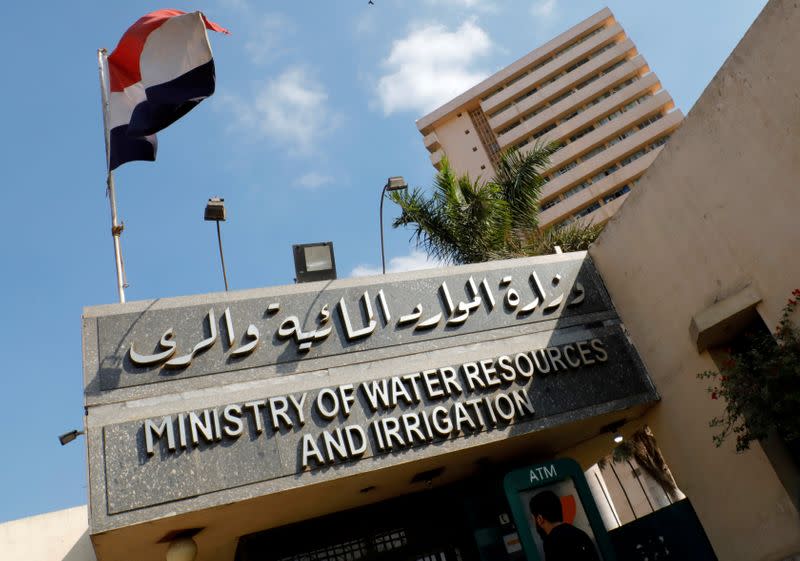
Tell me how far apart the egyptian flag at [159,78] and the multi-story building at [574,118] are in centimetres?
4196

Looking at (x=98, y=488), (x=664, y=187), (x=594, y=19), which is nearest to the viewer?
(x=98, y=488)

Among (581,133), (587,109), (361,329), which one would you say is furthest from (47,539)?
(587,109)

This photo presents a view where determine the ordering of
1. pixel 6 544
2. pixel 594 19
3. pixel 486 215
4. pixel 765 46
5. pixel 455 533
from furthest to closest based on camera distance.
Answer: pixel 594 19 → pixel 486 215 → pixel 6 544 → pixel 455 533 → pixel 765 46

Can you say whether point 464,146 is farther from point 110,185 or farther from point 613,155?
point 110,185

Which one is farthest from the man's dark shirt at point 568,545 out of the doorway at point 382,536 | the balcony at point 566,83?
the balcony at point 566,83

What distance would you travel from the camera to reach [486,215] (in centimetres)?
1492

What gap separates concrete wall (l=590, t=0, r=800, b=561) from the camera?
23.6ft

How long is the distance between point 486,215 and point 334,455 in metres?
8.63

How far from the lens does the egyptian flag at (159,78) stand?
9.27 metres

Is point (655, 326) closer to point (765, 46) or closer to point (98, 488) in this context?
point (765, 46)

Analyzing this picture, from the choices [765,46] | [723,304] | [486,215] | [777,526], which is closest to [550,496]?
[777,526]

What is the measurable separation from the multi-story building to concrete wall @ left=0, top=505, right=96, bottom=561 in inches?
1631

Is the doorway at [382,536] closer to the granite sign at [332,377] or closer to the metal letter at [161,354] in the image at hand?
the granite sign at [332,377]

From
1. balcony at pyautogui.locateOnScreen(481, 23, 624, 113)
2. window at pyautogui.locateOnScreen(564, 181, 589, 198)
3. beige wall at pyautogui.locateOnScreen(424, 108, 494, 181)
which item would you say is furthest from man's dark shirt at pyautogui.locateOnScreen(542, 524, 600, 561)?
balcony at pyautogui.locateOnScreen(481, 23, 624, 113)
